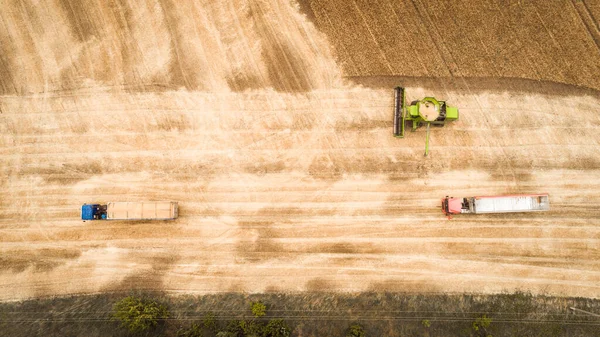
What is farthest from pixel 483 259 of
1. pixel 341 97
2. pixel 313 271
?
pixel 341 97

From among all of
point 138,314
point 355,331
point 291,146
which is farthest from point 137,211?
point 355,331

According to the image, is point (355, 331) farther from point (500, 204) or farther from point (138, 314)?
point (138, 314)

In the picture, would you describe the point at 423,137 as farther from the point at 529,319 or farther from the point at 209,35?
the point at 209,35

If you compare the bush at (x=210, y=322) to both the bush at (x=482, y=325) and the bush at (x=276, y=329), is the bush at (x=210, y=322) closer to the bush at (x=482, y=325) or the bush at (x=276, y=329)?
the bush at (x=276, y=329)

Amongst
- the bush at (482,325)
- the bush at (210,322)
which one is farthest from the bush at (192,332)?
the bush at (482,325)

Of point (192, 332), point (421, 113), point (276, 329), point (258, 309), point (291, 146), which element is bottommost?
point (192, 332)
